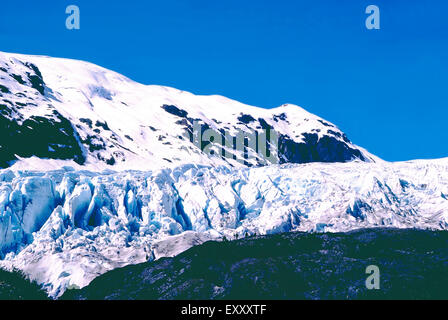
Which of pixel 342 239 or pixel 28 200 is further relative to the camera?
pixel 342 239

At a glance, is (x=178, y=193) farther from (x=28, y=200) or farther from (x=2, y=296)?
(x=2, y=296)

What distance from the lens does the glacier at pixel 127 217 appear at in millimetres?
160750

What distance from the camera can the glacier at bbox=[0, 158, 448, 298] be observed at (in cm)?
16075

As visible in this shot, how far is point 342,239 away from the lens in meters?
185

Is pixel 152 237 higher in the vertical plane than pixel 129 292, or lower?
higher

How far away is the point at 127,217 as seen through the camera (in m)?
179
